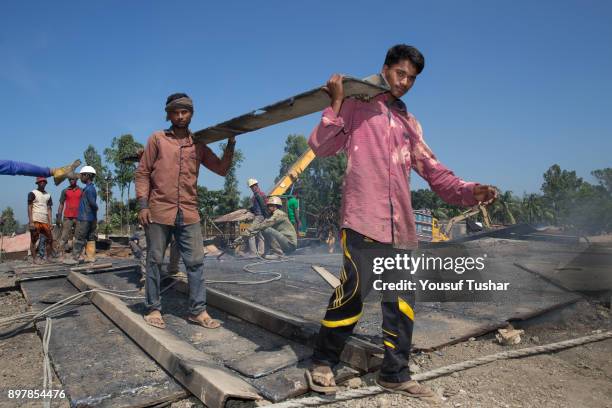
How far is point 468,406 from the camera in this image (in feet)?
6.76

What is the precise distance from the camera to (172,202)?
353 cm

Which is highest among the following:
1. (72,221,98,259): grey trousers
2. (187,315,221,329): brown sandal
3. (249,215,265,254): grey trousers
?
(72,221,98,259): grey trousers

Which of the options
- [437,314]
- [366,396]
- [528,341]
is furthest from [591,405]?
[437,314]

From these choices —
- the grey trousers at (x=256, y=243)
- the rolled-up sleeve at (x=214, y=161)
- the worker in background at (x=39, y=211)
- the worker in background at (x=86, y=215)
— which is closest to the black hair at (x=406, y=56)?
the rolled-up sleeve at (x=214, y=161)

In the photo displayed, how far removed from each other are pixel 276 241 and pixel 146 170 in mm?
6027

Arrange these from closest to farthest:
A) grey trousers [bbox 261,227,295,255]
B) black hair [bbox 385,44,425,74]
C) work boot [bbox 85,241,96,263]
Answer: black hair [bbox 385,44,425,74], work boot [bbox 85,241,96,263], grey trousers [bbox 261,227,295,255]

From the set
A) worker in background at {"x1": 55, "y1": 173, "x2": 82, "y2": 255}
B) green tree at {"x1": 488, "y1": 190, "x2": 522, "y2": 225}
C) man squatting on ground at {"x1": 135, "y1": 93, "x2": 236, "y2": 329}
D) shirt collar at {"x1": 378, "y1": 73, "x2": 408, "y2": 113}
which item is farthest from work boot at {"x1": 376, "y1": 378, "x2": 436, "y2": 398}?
green tree at {"x1": 488, "y1": 190, "x2": 522, "y2": 225}

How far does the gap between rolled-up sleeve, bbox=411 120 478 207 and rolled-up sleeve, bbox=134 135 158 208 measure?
2.21 meters

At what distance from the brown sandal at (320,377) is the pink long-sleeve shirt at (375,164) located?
0.73 meters

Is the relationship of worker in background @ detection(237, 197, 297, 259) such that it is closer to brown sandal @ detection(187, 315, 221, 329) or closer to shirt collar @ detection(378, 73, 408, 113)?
brown sandal @ detection(187, 315, 221, 329)

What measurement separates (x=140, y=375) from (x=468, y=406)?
71.0 inches

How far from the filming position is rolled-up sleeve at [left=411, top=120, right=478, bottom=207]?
8.34ft

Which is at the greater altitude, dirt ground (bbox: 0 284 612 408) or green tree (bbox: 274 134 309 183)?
green tree (bbox: 274 134 309 183)

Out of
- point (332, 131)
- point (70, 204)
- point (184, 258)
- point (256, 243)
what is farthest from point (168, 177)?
point (256, 243)
